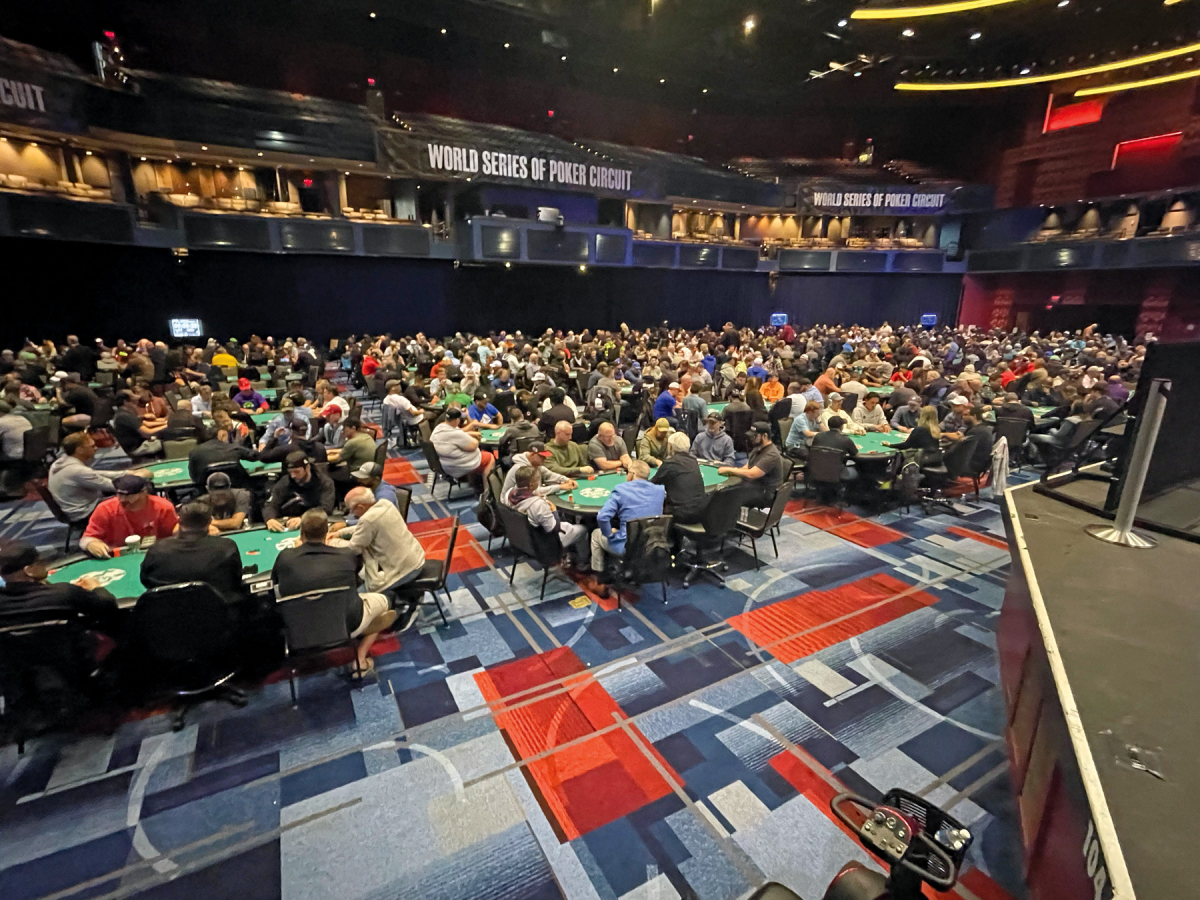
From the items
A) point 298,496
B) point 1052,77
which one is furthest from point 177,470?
point 1052,77

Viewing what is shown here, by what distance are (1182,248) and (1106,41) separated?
840 centimetres

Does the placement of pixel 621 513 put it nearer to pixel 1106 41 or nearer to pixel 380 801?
pixel 380 801

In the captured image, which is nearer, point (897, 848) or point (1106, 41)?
point (897, 848)

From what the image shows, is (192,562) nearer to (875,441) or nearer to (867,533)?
(867,533)

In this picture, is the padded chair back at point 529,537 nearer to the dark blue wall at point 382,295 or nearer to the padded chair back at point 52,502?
the padded chair back at point 52,502

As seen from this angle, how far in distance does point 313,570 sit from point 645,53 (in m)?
25.7

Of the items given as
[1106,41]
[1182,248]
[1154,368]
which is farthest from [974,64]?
[1154,368]

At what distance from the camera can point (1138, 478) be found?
2.98 meters

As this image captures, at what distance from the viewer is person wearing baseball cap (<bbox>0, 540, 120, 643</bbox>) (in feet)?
10.1

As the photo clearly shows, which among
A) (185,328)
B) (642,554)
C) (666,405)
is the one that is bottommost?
(642,554)

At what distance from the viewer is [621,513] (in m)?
4.86

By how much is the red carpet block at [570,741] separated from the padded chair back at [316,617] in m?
1.07

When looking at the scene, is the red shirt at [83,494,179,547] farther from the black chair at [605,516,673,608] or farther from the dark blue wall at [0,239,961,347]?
the dark blue wall at [0,239,961,347]

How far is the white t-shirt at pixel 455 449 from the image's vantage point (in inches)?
265
